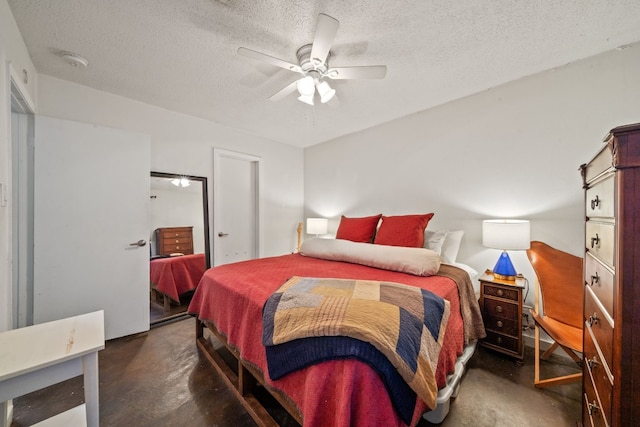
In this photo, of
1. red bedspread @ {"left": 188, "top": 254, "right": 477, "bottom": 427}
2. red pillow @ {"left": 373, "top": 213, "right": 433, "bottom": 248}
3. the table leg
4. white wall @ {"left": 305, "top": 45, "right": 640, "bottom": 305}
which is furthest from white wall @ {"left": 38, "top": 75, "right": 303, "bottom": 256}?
the table leg

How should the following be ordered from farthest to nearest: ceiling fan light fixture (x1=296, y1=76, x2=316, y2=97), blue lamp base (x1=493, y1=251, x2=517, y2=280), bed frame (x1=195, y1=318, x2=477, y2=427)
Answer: blue lamp base (x1=493, y1=251, x2=517, y2=280), ceiling fan light fixture (x1=296, y1=76, x2=316, y2=97), bed frame (x1=195, y1=318, x2=477, y2=427)

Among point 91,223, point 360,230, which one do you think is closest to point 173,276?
point 91,223

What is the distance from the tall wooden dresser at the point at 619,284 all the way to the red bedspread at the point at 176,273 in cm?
338

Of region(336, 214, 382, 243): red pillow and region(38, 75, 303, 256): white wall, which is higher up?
region(38, 75, 303, 256): white wall

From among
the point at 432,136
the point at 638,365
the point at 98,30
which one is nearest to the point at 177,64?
the point at 98,30

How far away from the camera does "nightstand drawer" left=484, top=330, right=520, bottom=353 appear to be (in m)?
1.89

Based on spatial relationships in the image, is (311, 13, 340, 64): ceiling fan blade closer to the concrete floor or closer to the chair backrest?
the chair backrest

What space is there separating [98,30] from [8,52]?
19.5 inches

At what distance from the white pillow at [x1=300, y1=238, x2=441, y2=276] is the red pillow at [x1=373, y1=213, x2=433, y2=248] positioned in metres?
0.21

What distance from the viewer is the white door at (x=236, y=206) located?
3227 mm

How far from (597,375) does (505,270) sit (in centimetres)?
121

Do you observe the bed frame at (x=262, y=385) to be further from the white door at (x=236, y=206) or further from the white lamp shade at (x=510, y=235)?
the white door at (x=236, y=206)

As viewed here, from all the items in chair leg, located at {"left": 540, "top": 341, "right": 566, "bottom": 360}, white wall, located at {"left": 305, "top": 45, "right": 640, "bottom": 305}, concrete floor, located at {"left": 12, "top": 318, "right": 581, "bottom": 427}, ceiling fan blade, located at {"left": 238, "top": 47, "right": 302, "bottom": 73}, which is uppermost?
ceiling fan blade, located at {"left": 238, "top": 47, "right": 302, "bottom": 73}

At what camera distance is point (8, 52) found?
1.38 m
